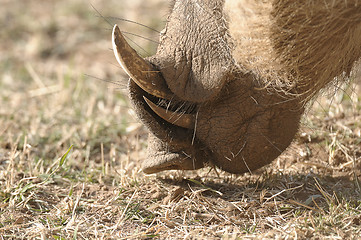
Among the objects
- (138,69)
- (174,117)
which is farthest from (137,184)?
(138,69)

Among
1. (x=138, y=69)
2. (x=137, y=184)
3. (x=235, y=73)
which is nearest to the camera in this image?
(x=138, y=69)

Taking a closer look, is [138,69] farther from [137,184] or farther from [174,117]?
[137,184]

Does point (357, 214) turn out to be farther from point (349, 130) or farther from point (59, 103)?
point (59, 103)

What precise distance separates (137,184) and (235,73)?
2.66ft

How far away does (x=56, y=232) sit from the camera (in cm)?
226

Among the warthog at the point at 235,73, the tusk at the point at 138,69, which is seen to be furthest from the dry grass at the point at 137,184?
the tusk at the point at 138,69

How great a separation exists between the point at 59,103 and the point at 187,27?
2234 millimetres

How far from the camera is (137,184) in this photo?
105 inches

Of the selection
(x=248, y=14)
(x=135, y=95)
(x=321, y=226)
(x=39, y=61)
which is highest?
(x=248, y=14)

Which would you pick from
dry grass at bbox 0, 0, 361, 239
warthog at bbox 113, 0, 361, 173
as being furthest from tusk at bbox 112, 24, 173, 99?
dry grass at bbox 0, 0, 361, 239

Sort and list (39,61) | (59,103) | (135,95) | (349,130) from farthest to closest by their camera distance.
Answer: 1. (39,61)
2. (59,103)
3. (349,130)
4. (135,95)

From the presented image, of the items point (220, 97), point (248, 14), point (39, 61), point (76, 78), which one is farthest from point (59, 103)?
point (248, 14)

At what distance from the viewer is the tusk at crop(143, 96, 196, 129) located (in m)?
2.21

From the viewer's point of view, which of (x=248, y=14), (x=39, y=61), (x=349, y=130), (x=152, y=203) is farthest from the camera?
(x=39, y=61)
